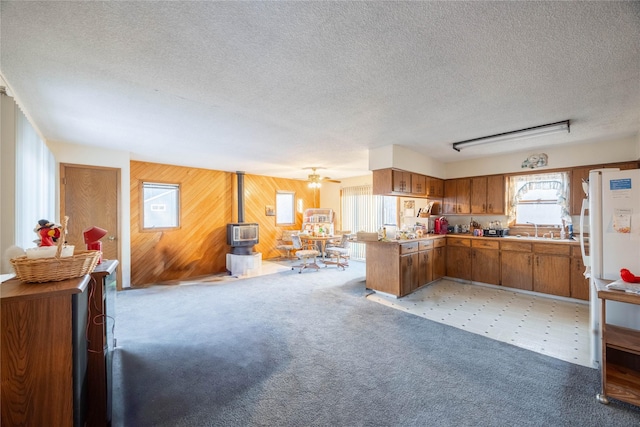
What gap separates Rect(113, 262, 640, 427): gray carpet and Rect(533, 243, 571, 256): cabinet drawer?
8.05 feet

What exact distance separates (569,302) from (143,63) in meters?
6.10

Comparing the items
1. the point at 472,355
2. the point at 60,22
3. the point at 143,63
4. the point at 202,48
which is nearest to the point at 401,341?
the point at 472,355

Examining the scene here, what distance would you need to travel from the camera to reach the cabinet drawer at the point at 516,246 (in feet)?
14.5

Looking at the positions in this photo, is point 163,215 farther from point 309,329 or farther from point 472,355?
point 472,355

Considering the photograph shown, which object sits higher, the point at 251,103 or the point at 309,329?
the point at 251,103

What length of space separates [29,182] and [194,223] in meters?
3.61

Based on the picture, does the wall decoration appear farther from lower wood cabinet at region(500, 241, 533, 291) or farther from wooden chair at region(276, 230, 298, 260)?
wooden chair at region(276, 230, 298, 260)

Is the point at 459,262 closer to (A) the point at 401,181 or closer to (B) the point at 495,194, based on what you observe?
(B) the point at 495,194

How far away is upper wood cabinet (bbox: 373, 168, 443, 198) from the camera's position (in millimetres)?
4398

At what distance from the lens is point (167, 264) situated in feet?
18.5

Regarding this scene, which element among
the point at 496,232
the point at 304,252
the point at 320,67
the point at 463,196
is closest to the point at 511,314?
the point at 496,232

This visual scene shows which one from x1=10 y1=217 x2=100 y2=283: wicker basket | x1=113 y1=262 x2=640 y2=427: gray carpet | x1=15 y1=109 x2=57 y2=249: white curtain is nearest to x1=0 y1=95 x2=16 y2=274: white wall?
x1=15 y1=109 x2=57 y2=249: white curtain

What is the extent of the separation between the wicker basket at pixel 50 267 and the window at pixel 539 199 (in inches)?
244

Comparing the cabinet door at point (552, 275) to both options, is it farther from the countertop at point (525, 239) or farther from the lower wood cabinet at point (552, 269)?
the countertop at point (525, 239)
